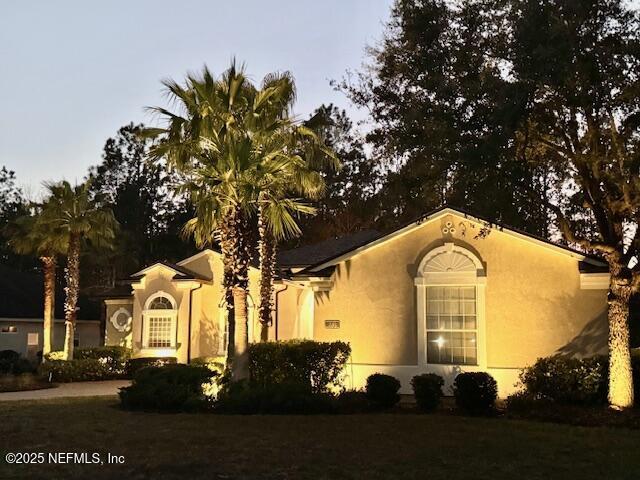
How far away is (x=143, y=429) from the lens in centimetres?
1101

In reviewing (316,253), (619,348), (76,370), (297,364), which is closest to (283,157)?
(297,364)

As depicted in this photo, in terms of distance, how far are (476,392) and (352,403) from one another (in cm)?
256

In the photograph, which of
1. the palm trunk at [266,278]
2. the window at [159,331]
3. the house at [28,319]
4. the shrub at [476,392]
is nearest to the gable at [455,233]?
the palm trunk at [266,278]

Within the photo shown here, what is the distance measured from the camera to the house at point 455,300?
1530cm

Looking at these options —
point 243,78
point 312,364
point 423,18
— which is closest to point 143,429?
point 312,364

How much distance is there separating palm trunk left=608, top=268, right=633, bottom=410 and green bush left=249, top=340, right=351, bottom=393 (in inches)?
235

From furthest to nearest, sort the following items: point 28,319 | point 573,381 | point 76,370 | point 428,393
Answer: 1. point 28,319
2. point 76,370
3. point 573,381
4. point 428,393

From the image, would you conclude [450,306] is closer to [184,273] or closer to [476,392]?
[476,392]

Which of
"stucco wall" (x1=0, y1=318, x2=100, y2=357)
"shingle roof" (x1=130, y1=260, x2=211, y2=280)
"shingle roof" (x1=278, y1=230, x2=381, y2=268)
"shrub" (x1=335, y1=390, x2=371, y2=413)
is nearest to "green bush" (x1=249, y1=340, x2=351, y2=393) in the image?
"shrub" (x1=335, y1=390, x2=371, y2=413)

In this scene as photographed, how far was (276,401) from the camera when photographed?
13.2 metres

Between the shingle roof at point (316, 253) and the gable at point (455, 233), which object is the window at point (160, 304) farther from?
the gable at point (455, 233)

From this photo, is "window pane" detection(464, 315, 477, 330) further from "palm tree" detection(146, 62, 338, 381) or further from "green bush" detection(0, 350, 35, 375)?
"green bush" detection(0, 350, 35, 375)

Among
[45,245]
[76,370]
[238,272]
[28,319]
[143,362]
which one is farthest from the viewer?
[28,319]

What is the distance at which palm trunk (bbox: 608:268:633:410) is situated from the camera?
13.0m
